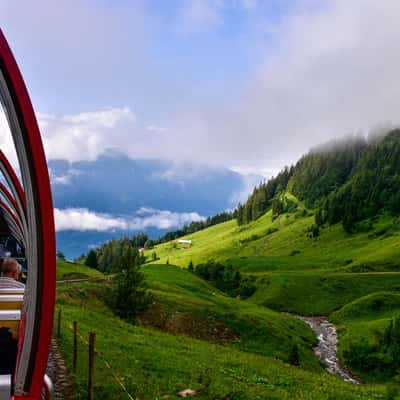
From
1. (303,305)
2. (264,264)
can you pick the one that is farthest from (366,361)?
(264,264)

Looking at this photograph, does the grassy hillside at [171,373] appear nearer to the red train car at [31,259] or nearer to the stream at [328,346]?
the red train car at [31,259]

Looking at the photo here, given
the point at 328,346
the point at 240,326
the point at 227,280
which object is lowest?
the point at 328,346

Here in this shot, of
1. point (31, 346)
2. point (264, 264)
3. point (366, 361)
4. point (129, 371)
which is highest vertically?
point (264, 264)

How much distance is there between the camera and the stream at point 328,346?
38.8 m

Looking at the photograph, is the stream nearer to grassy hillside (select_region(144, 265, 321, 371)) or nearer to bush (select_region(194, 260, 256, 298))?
grassy hillside (select_region(144, 265, 321, 371))

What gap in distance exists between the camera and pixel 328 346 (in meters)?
49.9

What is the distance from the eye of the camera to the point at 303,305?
2928 inches

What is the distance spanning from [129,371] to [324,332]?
4655cm

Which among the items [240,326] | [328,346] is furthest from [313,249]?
[240,326]

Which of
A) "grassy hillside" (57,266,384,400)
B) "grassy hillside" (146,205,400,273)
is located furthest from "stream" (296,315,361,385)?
"grassy hillside" (146,205,400,273)

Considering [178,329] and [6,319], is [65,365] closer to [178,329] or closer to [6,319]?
[6,319]

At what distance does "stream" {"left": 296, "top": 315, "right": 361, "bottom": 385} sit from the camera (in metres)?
38.8

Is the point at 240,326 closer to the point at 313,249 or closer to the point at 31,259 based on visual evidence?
the point at 31,259

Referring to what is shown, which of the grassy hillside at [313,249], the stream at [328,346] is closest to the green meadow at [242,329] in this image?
the grassy hillside at [313,249]
